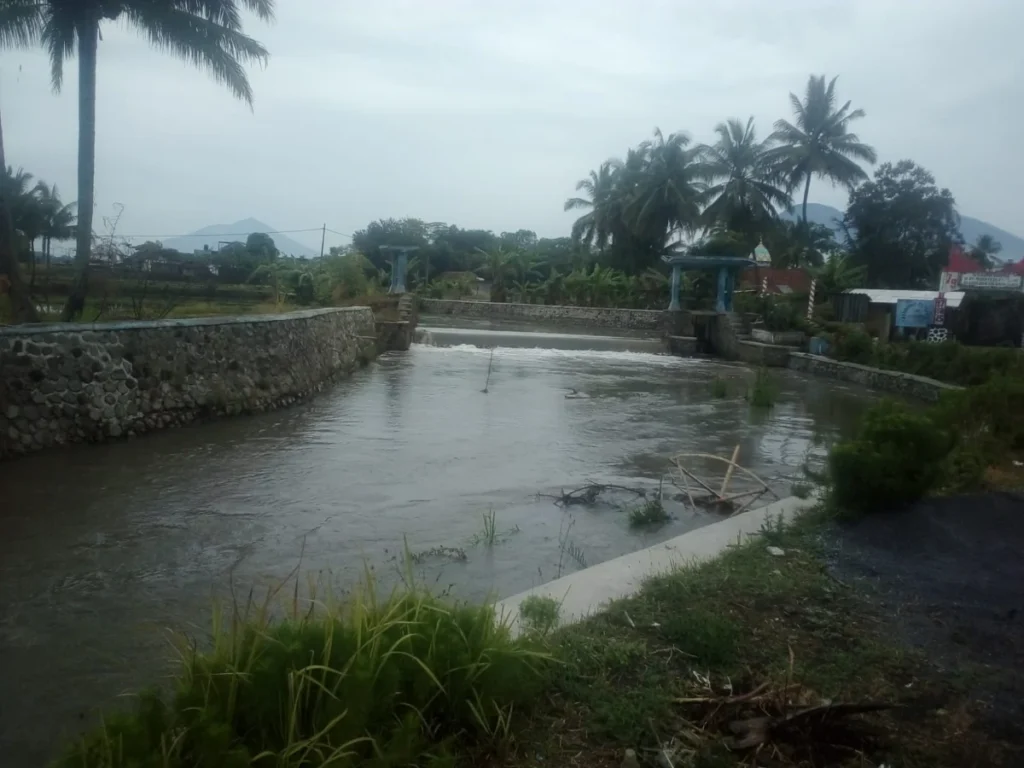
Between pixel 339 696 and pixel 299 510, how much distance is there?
4380 millimetres

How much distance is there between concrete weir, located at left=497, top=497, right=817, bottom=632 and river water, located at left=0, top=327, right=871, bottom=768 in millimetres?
465

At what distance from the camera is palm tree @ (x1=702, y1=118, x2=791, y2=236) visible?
43406 mm

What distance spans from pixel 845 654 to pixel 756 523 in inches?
97.0

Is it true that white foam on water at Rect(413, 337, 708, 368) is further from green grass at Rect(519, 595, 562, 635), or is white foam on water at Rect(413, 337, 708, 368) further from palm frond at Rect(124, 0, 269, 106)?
green grass at Rect(519, 595, 562, 635)

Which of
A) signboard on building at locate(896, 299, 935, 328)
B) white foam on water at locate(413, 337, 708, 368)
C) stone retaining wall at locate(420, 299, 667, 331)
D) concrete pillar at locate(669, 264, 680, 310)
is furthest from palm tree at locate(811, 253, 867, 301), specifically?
stone retaining wall at locate(420, 299, 667, 331)

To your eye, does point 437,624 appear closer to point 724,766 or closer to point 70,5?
point 724,766

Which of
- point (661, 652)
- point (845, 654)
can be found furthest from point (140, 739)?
point (845, 654)

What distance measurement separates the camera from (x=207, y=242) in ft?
119

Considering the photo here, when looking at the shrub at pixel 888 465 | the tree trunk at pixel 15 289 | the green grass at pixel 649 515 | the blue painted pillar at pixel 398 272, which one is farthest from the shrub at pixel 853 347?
the tree trunk at pixel 15 289

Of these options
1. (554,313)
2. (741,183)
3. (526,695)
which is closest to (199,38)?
(526,695)

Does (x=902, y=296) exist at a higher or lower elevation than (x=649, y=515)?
higher

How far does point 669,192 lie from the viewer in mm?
43438

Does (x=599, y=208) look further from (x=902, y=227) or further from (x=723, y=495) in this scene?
(x=723, y=495)

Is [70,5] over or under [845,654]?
over
